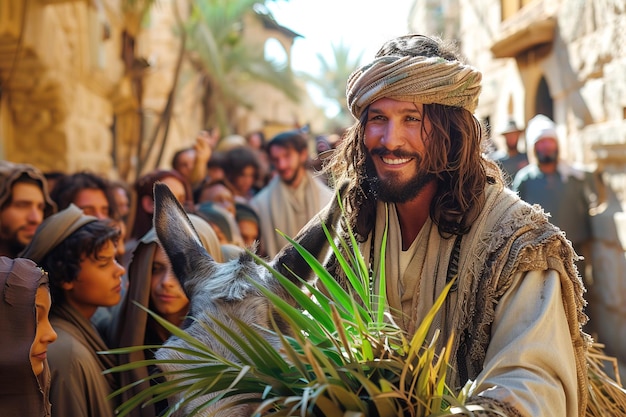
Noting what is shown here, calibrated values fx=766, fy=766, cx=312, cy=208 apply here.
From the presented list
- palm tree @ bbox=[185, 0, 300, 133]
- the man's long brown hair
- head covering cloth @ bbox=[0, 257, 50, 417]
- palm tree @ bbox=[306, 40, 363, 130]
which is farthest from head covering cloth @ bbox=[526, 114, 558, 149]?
palm tree @ bbox=[306, 40, 363, 130]

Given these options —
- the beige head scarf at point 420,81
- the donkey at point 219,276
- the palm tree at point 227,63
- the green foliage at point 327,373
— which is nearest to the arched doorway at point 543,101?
the beige head scarf at point 420,81

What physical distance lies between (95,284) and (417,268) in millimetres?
1782

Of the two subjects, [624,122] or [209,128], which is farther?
[209,128]

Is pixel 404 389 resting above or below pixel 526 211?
below

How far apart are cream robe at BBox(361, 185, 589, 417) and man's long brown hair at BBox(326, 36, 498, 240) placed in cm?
6

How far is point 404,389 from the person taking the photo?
1.97 m

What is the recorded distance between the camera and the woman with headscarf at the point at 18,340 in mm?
2559

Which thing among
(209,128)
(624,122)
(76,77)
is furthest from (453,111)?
(209,128)

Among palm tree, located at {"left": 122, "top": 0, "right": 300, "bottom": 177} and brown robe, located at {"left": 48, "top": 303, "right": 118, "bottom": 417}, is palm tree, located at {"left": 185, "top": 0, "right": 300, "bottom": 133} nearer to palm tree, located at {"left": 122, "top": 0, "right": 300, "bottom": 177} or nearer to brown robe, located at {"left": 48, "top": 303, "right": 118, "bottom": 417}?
palm tree, located at {"left": 122, "top": 0, "right": 300, "bottom": 177}

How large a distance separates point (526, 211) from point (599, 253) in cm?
543

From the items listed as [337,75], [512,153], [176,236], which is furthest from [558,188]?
[337,75]

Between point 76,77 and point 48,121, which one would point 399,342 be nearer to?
point 48,121

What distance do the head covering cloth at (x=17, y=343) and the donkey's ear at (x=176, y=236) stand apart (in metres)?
0.55

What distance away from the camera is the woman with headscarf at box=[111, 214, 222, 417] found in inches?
154
